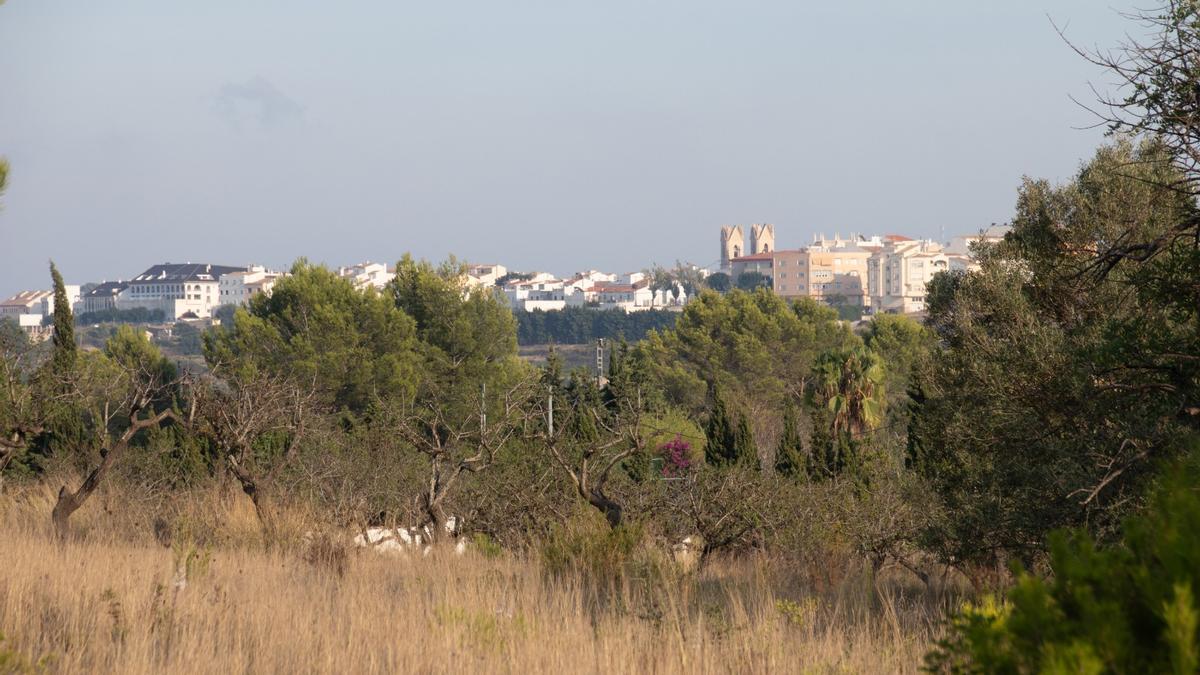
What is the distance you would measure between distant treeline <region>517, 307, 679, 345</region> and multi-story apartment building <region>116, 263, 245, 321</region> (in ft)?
251

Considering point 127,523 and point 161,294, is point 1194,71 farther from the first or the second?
point 161,294

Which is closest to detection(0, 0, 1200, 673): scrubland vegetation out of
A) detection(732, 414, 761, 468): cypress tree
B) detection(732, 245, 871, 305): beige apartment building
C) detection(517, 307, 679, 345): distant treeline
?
detection(732, 414, 761, 468): cypress tree

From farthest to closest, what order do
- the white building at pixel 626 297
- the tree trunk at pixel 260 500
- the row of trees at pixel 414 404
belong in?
1. the white building at pixel 626 297
2. the row of trees at pixel 414 404
3. the tree trunk at pixel 260 500

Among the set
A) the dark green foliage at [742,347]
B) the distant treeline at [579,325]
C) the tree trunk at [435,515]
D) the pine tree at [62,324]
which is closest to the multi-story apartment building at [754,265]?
the distant treeline at [579,325]

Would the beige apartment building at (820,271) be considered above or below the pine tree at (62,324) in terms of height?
above

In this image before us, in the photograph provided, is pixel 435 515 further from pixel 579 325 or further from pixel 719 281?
pixel 719 281

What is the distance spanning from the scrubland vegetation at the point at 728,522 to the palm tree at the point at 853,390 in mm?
7557

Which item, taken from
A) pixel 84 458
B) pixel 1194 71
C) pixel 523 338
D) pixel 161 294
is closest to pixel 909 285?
pixel 523 338

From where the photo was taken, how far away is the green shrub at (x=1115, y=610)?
2.01 m

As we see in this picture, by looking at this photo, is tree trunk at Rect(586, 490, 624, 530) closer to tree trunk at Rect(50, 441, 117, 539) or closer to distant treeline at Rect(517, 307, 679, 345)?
tree trunk at Rect(50, 441, 117, 539)

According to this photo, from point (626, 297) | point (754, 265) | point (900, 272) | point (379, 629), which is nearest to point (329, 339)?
point (379, 629)

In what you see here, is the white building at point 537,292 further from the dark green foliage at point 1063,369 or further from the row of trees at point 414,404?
the dark green foliage at point 1063,369

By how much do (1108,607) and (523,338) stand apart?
124 metres

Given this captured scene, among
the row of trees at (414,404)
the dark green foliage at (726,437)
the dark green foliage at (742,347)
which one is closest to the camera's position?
the row of trees at (414,404)
